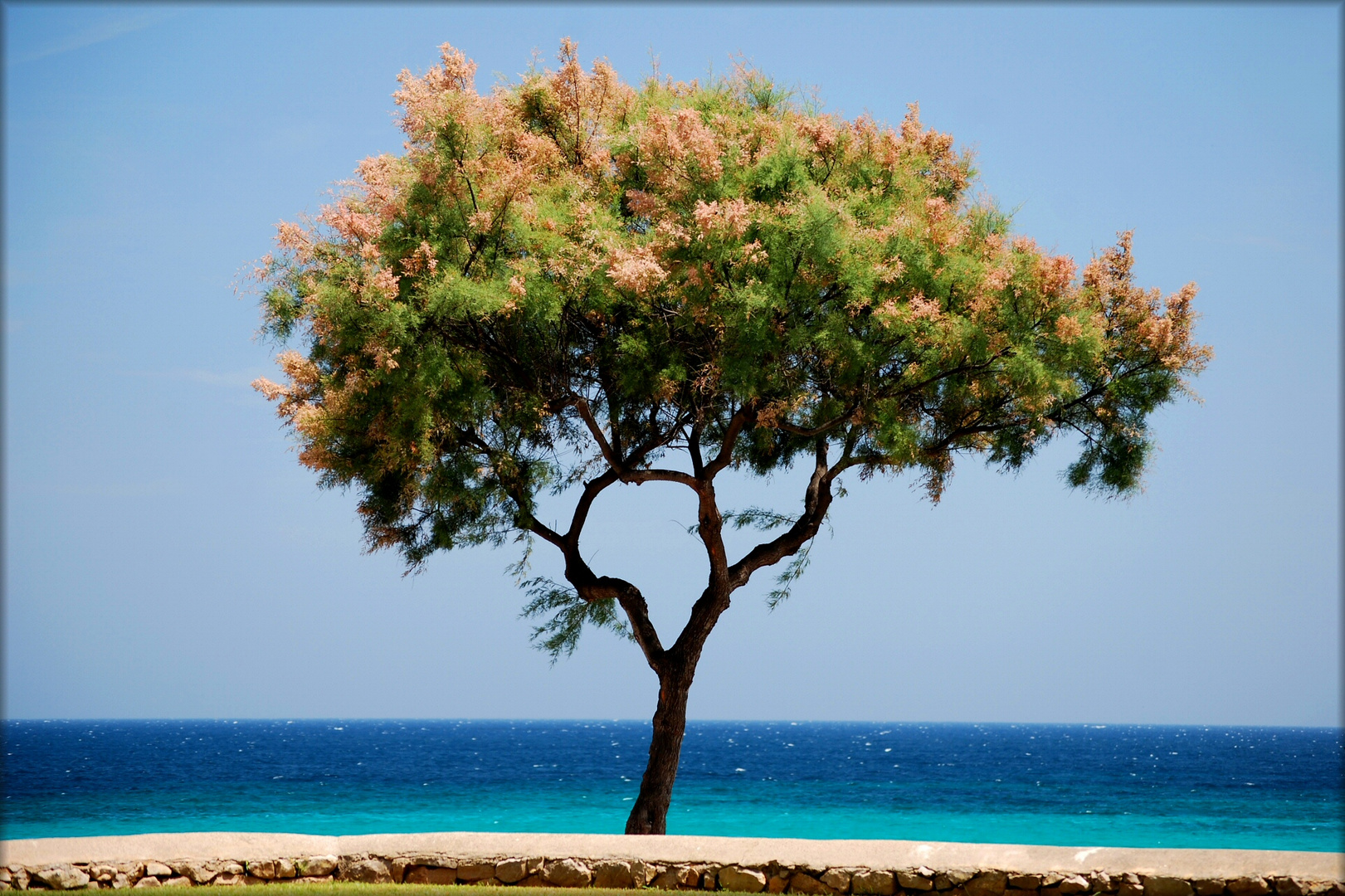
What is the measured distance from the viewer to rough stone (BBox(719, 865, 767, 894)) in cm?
1089

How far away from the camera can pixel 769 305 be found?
1212 centimetres

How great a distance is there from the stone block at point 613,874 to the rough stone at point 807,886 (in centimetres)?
161

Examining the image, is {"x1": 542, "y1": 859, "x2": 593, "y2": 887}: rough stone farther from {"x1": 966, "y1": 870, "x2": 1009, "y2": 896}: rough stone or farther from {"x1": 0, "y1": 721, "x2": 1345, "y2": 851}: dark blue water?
{"x1": 0, "y1": 721, "x2": 1345, "y2": 851}: dark blue water

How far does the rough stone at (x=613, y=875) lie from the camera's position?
439 inches

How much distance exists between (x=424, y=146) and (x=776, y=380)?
4953 mm

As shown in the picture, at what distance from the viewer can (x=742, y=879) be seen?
10.9m

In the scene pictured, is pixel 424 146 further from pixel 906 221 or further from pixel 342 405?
pixel 906 221

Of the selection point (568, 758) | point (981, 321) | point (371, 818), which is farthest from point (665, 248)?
point (568, 758)

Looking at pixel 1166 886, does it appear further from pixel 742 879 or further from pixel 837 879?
pixel 742 879

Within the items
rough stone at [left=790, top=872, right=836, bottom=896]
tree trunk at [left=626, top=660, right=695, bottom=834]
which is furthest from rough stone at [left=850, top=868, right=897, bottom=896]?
tree trunk at [left=626, top=660, right=695, bottom=834]

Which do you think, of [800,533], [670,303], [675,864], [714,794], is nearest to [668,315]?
[670,303]

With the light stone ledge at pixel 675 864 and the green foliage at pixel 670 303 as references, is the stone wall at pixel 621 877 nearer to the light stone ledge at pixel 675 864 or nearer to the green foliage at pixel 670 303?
the light stone ledge at pixel 675 864

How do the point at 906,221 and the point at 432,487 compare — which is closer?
the point at 906,221

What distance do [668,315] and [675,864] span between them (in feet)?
20.0
